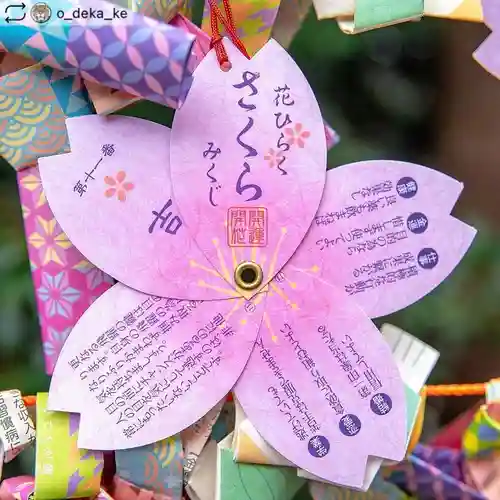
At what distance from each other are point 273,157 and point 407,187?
2.7 inches

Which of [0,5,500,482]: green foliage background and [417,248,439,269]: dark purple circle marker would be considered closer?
[417,248,439,269]: dark purple circle marker

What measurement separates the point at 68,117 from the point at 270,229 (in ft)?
0.37

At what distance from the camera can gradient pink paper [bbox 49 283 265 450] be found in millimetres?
348

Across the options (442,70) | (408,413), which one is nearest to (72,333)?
(408,413)

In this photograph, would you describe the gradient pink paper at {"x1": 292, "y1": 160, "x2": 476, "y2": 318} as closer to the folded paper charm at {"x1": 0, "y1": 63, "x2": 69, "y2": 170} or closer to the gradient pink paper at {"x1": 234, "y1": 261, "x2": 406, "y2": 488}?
the gradient pink paper at {"x1": 234, "y1": 261, "x2": 406, "y2": 488}

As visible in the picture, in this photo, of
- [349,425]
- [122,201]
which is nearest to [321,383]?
[349,425]

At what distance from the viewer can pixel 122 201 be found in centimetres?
35

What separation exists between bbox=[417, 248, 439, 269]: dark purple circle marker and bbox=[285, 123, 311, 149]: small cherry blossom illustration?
3.1 inches

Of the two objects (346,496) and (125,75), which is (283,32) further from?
(346,496)

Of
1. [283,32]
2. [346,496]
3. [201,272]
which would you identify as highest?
[283,32]

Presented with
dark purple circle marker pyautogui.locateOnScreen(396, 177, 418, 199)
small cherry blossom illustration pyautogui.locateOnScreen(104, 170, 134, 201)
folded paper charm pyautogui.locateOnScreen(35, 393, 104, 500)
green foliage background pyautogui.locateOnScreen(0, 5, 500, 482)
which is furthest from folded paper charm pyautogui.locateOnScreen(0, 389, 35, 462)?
green foliage background pyautogui.locateOnScreen(0, 5, 500, 482)

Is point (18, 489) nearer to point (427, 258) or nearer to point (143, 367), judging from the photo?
point (143, 367)

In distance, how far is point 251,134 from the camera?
35 centimetres

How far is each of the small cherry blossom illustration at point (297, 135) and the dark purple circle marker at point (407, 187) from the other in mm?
52
